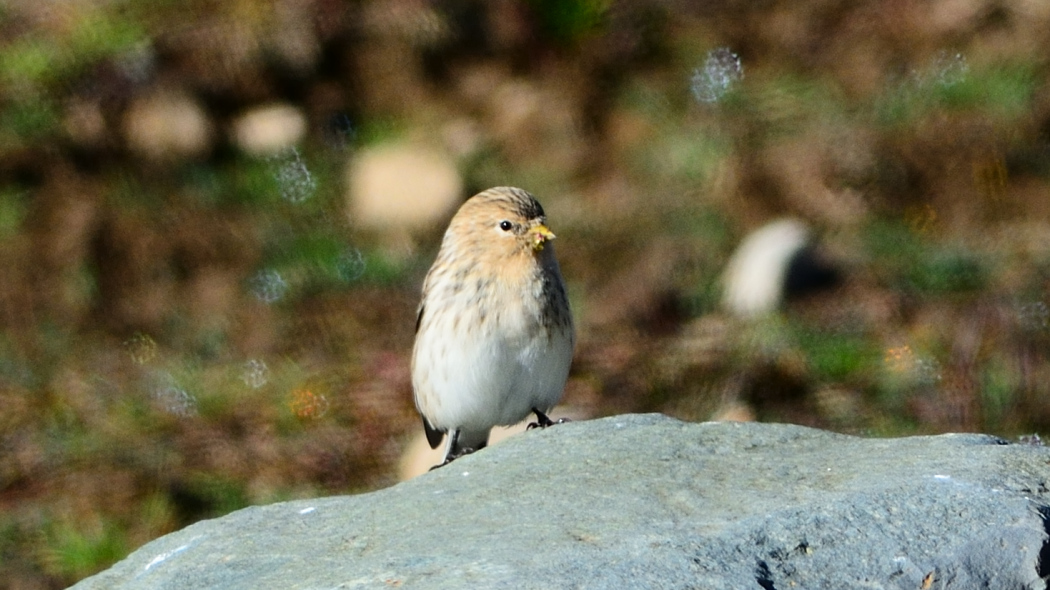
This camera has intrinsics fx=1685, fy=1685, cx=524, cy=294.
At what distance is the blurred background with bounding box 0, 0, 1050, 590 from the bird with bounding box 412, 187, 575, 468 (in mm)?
1824

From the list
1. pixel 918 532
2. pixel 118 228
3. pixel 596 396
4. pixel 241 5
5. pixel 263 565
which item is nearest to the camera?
pixel 918 532

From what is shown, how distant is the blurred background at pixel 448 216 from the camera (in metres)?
8.91

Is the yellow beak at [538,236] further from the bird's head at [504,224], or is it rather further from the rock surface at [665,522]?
the rock surface at [665,522]

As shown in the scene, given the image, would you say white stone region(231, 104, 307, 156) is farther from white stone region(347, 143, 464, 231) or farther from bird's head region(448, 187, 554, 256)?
bird's head region(448, 187, 554, 256)

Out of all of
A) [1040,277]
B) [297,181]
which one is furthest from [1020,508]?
[297,181]

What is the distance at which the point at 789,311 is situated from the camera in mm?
9539

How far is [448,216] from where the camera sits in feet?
33.6

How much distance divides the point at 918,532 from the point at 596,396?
15.7 feet

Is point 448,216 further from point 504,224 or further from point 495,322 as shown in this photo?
point 495,322

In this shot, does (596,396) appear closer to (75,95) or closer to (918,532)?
(75,95)

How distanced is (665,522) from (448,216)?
594 cm

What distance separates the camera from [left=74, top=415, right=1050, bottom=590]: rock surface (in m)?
4.21

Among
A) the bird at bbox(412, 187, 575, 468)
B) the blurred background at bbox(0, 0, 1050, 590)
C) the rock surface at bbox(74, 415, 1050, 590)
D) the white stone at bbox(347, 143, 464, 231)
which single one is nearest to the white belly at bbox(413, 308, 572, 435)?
the bird at bbox(412, 187, 575, 468)

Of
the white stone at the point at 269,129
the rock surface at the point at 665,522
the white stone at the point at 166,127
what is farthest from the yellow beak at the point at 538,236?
the white stone at the point at 166,127
